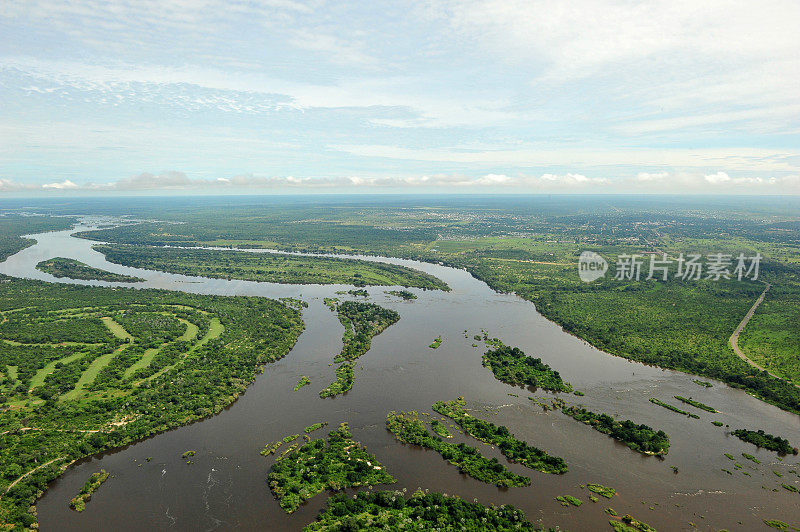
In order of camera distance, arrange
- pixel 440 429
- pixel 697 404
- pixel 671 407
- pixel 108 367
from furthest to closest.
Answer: pixel 108 367
pixel 697 404
pixel 671 407
pixel 440 429

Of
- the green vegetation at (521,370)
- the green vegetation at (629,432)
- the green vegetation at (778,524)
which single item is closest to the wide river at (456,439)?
the green vegetation at (778,524)

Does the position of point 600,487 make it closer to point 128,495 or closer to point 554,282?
point 128,495

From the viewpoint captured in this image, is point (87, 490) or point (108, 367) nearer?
point (87, 490)

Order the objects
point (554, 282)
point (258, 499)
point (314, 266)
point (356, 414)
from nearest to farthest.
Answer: point (258, 499) < point (356, 414) < point (554, 282) < point (314, 266)

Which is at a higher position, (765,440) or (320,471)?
(765,440)

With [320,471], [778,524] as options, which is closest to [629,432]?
[778,524]

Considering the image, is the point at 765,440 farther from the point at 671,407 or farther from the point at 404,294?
the point at 404,294

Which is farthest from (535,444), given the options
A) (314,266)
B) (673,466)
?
(314,266)

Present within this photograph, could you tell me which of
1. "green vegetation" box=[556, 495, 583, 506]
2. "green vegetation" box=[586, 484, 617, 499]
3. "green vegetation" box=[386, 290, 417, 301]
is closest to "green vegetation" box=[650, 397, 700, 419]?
"green vegetation" box=[586, 484, 617, 499]
